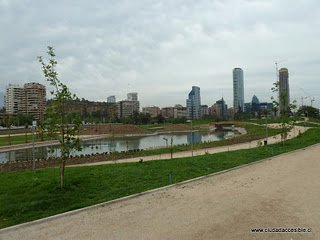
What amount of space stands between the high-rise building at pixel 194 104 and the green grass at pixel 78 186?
12931 centimetres

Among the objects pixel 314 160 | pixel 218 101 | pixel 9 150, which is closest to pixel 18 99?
pixel 9 150

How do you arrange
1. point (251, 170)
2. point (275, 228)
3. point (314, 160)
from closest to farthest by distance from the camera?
1. point (275, 228)
2. point (251, 170)
3. point (314, 160)

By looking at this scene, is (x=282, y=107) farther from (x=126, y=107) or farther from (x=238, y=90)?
(x=238, y=90)

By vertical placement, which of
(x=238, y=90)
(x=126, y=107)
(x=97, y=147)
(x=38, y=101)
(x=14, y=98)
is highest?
(x=238, y=90)

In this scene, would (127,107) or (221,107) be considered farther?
(221,107)

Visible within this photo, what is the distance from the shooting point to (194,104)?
484 ft

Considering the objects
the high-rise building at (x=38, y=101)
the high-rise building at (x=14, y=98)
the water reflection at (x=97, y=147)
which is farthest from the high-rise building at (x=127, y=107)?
the water reflection at (x=97, y=147)

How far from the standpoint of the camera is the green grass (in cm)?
805

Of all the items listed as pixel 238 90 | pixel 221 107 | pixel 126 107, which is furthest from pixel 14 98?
pixel 238 90

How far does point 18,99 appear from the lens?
354 ft

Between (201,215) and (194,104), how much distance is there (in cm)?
14136

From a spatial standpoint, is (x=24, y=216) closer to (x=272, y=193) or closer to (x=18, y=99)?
(x=272, y=193)

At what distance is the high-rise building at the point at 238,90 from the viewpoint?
156250 mm

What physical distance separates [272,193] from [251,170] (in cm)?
407
